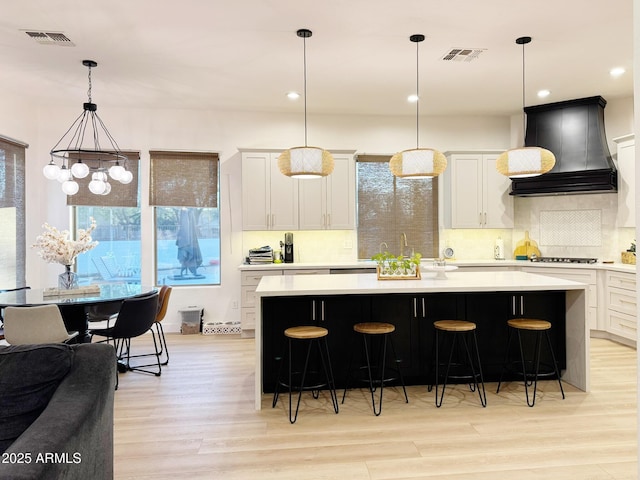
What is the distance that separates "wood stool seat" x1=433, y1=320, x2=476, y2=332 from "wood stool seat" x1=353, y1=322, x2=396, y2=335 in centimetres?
39

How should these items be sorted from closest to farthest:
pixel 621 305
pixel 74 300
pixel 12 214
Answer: pixel 74 300, pixel 621 305, pixel 12 214

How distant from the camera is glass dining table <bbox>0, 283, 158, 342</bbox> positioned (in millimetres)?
3469

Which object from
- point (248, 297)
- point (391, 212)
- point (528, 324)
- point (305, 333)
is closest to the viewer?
point (305, 333)

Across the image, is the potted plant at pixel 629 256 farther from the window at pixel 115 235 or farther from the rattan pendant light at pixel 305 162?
the window at pixel 115 235

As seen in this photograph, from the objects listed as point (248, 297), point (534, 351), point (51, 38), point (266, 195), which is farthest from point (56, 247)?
point (534, 351)

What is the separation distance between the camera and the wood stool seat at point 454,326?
328cm

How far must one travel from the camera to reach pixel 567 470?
237 cm

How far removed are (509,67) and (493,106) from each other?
1427mm

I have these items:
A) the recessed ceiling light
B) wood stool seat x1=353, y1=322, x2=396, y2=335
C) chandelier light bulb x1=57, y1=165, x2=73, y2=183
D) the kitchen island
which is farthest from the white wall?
wood stool seat x1=353, y1=322, x2=396, y2=335

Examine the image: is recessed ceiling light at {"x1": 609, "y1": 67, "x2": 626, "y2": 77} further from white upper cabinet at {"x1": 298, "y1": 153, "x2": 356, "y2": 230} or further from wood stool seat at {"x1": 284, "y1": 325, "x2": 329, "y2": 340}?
wood stool seat at {"x1": 284, "y1": 325, "x2": 329, "y2": 340}

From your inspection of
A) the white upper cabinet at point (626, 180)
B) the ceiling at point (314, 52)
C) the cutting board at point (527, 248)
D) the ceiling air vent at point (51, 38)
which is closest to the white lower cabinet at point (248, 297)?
the ceiling at point (314, 52)

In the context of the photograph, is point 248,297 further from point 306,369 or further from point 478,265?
point 478,265

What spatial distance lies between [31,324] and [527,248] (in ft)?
19.6

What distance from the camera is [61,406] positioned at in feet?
5.16
